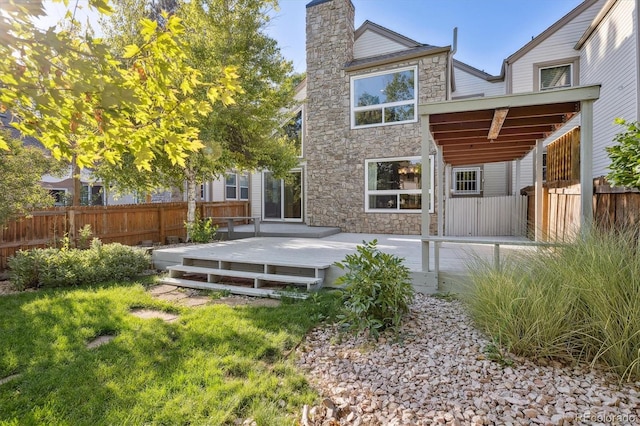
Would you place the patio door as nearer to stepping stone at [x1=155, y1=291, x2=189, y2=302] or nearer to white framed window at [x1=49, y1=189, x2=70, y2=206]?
stepping stone at [x1=155, y1=291, x2=189, y2=302]

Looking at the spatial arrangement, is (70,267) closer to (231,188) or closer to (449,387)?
(449,387)

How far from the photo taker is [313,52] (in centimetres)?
1153

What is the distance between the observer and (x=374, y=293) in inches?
132

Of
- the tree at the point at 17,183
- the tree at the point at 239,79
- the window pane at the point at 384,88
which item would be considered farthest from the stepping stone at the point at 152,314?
the window pane at the point at 384,88

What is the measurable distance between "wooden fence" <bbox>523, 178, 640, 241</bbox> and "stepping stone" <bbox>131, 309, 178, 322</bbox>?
4.63 meters

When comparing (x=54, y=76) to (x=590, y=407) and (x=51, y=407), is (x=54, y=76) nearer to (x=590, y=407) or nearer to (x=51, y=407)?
(x=51, y=407)

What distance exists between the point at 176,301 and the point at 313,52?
32.4 feet

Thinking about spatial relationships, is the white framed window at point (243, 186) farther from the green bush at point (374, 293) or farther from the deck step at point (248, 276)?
the green bush at point (374, 293)

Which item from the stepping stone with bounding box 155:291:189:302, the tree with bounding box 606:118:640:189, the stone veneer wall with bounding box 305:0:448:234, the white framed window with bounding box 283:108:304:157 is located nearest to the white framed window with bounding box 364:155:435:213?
the stone veneer wall with bounding box 305:0:448:234

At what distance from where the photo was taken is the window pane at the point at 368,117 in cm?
1072

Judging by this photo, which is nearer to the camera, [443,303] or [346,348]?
[346,348]

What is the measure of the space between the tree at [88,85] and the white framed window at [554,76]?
1248 cm

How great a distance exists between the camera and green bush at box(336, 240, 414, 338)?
3.33 meters

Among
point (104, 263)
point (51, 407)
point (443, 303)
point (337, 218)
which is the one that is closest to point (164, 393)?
point (51, 407)
